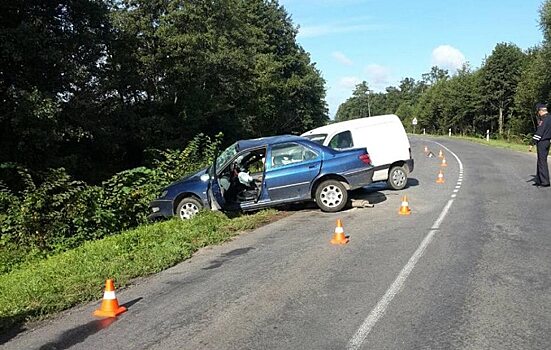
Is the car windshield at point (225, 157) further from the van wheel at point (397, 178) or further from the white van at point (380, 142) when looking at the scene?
the van wheel at point (397, 178)

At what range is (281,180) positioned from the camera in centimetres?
1162

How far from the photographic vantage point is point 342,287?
6.05m

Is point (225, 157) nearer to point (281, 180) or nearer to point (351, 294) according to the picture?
point (281, 180)

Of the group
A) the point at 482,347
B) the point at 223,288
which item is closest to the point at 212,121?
the point at 223,288

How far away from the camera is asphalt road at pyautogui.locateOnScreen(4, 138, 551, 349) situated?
15.3ft

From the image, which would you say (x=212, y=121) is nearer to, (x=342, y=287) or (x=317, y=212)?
(x=317, y=212)

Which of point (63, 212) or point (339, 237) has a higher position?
point (63, 212)

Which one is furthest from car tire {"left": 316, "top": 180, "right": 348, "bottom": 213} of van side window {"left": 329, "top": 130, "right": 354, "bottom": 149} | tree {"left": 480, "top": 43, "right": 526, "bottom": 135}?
tree {"left": 480, "top": 43, "right": 526, "bottom": 135}

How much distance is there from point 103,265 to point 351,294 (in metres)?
4.05

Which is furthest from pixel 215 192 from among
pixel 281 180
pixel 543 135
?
pixel 543 135

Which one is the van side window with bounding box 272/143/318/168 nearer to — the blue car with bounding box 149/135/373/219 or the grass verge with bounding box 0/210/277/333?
the blue car with bounding box 149/135/373/219

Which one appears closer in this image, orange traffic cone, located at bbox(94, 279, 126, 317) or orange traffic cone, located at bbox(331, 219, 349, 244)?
orange traffic cone, located at bbox(94, 279, 126, 317)

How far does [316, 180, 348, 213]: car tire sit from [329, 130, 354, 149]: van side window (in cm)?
298

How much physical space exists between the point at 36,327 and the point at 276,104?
46.7m
